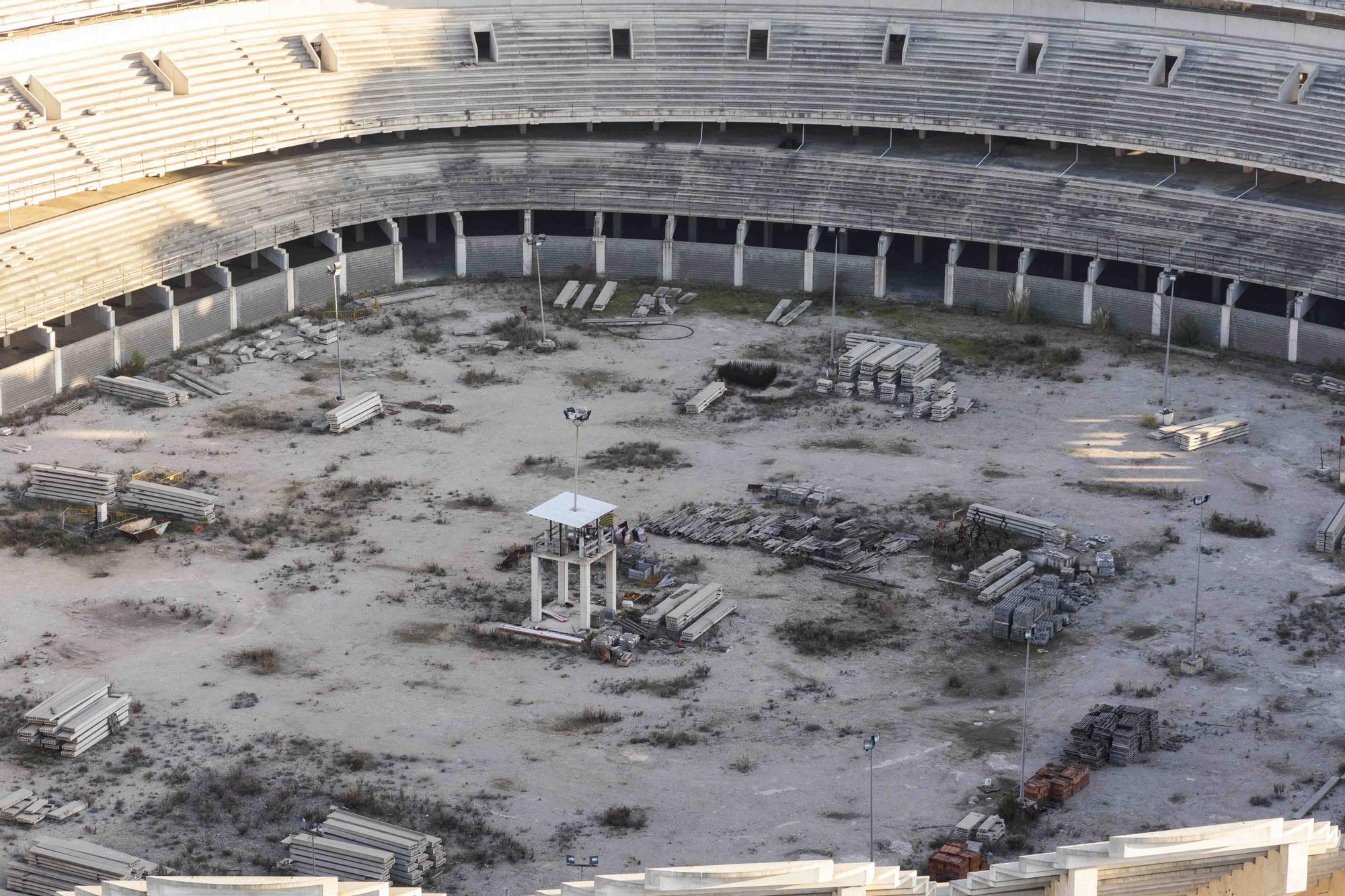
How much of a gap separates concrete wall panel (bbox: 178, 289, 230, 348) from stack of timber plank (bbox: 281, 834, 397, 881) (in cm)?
3067

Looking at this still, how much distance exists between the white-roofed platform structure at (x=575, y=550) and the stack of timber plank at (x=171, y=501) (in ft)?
31.6

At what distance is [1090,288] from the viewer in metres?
67.4

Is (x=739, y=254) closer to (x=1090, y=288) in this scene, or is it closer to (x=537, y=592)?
(x=1090, y=288)

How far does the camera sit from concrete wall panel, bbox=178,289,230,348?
65.6 meters

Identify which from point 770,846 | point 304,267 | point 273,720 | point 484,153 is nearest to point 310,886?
point 770,846

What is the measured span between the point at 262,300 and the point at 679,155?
15.8 m

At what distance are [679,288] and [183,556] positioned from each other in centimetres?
2538

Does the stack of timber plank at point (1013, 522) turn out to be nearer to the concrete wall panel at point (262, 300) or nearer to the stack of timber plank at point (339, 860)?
the stack of timber plank at point (339, 860)

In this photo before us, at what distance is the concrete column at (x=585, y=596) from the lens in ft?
155

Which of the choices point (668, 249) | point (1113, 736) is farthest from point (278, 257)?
point (1113, 736)

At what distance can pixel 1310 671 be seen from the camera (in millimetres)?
45219

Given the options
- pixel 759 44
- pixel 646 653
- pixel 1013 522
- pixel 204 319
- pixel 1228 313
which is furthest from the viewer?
pixel 759 44

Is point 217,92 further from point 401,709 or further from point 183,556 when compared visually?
point 401,709

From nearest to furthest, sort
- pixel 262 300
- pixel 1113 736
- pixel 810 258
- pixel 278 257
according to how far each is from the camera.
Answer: pixel 1113 736, pixel 262 300, pixel 278 257, pixel 810 258
